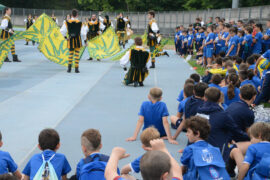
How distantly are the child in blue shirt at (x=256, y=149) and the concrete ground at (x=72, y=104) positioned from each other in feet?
6.05

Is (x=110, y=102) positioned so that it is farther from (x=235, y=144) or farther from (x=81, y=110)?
(x=235, y=144)

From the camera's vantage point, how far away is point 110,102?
923 centimetres

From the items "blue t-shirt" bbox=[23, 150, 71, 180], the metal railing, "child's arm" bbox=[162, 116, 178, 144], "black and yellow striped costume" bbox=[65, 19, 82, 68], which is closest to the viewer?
"blue t-shirt" bbox=[23, 150, 71, 180]

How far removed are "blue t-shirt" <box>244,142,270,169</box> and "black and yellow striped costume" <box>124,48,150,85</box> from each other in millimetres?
7380

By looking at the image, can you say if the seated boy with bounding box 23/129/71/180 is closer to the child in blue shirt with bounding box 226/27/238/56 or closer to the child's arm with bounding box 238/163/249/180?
the child's arm with bounding box 238/163/249/180

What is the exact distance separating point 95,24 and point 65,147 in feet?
45.1

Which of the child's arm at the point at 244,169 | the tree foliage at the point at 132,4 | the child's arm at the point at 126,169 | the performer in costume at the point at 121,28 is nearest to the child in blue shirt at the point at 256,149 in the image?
the child's arm at the point at 244,169

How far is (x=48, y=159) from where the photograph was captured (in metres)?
3.87

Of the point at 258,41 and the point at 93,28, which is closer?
the point at 258,41

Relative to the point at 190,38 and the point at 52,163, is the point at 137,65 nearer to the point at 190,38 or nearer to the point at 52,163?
the point at 52,163

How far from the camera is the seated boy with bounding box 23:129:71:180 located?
383 cm

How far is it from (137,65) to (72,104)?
9.81 feet

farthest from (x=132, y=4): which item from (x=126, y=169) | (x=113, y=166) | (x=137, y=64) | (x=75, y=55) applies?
(x=113, y=166)

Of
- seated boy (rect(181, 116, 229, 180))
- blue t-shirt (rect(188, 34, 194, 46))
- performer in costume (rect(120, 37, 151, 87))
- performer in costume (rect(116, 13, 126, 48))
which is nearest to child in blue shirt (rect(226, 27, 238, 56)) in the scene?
performer in costume (rect(120, 37, 151, 87))
